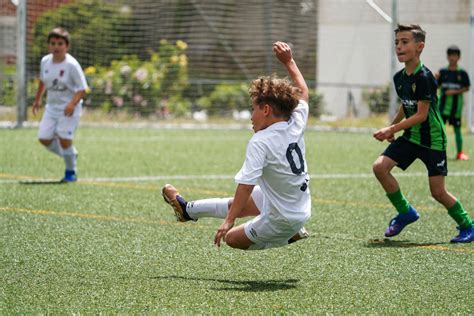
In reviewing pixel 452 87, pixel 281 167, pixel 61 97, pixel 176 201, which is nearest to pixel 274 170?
pixel 281 167

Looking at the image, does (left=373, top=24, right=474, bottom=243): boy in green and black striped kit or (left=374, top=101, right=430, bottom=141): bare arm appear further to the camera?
(left=373, top=24, right=474, bottom=243): boy in green and black striped kit

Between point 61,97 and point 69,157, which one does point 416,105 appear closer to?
point 69,157

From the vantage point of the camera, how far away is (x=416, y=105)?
23.5 ft

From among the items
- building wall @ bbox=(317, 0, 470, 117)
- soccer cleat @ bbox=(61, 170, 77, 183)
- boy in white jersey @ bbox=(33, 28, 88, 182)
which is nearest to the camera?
soccer cleat @ bbox=(61, 170, 77, 183)

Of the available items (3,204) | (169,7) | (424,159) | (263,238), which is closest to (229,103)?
(169,7)

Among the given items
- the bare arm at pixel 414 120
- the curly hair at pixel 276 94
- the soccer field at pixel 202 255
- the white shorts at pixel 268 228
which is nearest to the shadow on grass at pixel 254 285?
the soccer field at pixel 202 255

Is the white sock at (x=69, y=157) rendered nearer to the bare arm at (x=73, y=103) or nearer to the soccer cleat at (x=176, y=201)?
the bare arm at (x=73, y=103)

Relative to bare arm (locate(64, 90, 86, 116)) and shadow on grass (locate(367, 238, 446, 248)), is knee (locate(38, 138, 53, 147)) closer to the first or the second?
bare arm (locate(64, 90, 86, 116))

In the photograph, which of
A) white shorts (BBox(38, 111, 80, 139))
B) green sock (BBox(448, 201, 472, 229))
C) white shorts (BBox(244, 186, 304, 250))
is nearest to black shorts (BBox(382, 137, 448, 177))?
green sock (BBox(448, 201, 472, 229))

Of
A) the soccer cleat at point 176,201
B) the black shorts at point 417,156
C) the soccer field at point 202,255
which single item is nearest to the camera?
the soccer field at point 202,255

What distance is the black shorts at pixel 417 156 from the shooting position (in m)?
7.21

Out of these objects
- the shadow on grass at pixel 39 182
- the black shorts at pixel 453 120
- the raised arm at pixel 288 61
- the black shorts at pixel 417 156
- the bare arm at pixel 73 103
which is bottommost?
the shadow on grass at pixel 39 182

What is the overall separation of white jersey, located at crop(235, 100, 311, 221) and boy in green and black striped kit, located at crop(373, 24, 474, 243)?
1.48m

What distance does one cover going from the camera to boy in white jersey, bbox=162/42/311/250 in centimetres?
554
